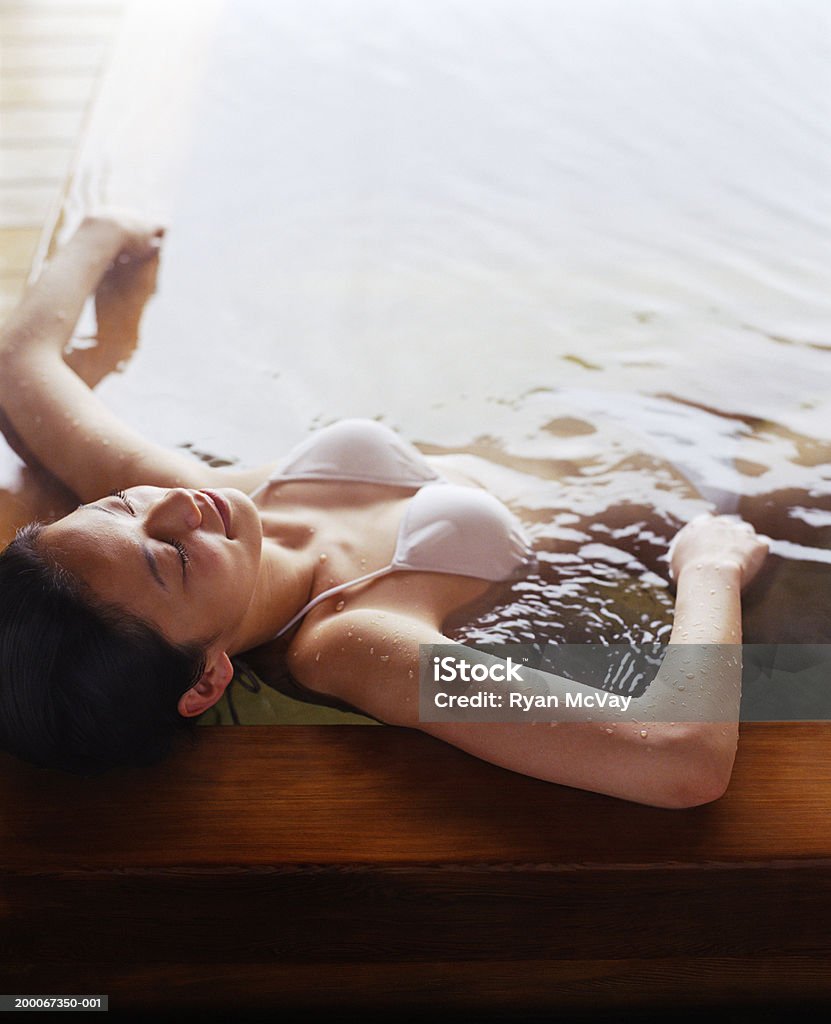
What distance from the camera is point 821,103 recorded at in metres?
2.03

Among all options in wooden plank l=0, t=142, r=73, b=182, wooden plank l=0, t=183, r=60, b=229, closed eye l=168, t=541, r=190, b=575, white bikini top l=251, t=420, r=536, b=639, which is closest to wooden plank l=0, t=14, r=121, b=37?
wooden plank l=0, t=142, r=73, b=182

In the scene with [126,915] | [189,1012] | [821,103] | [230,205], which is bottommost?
[189,1012]

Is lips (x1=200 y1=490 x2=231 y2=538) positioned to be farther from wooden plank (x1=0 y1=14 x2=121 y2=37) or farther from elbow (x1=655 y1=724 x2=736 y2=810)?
wooden plank (x1=0 y1=14 x2=121 y2=37)

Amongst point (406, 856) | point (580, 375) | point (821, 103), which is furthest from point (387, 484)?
point (821, 103)

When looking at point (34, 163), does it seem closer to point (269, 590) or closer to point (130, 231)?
point (130, 231)

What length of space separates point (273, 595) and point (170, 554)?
0.66ft

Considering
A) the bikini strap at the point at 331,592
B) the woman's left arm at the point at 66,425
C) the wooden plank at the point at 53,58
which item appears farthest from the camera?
the wooden plank at the point at 53,58

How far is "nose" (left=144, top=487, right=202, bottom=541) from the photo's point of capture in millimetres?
1064

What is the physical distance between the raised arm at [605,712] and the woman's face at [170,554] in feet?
0.43

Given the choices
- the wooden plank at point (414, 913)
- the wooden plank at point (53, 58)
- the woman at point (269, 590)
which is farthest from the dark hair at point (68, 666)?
the wooden plank at point (53, 58)

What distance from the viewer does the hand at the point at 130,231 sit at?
179 cm

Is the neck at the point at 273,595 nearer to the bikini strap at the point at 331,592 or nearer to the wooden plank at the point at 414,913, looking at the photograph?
the bikini strap at the point at 331,592

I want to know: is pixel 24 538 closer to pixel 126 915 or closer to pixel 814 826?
pixel 126 915

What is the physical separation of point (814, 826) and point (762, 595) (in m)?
0.33
